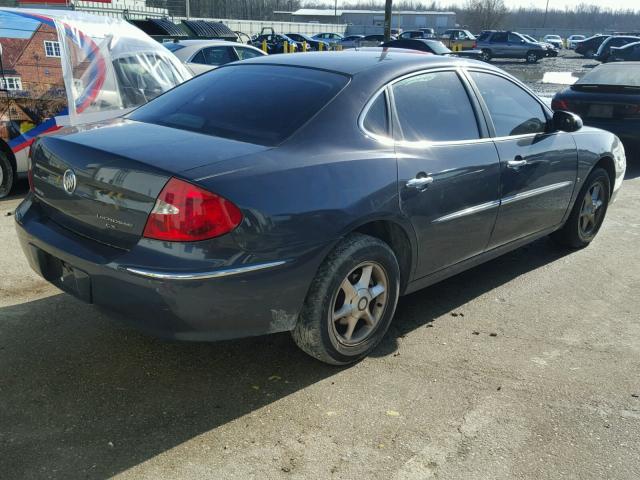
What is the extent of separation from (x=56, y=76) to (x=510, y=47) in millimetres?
35651

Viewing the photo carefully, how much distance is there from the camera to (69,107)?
6254 millimetres

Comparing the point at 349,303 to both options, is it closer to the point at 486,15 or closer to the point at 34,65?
the point at 34,65

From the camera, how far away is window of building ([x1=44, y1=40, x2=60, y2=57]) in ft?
20.0

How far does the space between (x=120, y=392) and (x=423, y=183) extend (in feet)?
6.35

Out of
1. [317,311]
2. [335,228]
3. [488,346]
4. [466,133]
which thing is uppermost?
[466,133]

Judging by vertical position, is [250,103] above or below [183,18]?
below

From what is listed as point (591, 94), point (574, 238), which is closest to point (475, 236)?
point (574, 238)

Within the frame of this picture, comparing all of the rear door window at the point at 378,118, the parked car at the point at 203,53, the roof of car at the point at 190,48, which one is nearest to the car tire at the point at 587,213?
the rear door window at the point at 378,118

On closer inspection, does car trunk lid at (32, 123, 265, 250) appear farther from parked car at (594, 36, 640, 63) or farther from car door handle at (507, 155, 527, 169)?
parked car at (594, 36, 640, 63)

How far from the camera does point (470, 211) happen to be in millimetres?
3812

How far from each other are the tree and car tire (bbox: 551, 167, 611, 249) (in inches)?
2945

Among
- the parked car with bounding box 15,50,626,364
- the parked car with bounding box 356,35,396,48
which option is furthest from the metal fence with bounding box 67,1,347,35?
the parked car with bounding box 15,50,626,364

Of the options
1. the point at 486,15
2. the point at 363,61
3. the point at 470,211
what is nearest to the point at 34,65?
the point at 363,61

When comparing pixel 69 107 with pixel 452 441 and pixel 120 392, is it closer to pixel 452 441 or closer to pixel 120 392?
pixel 120 392
